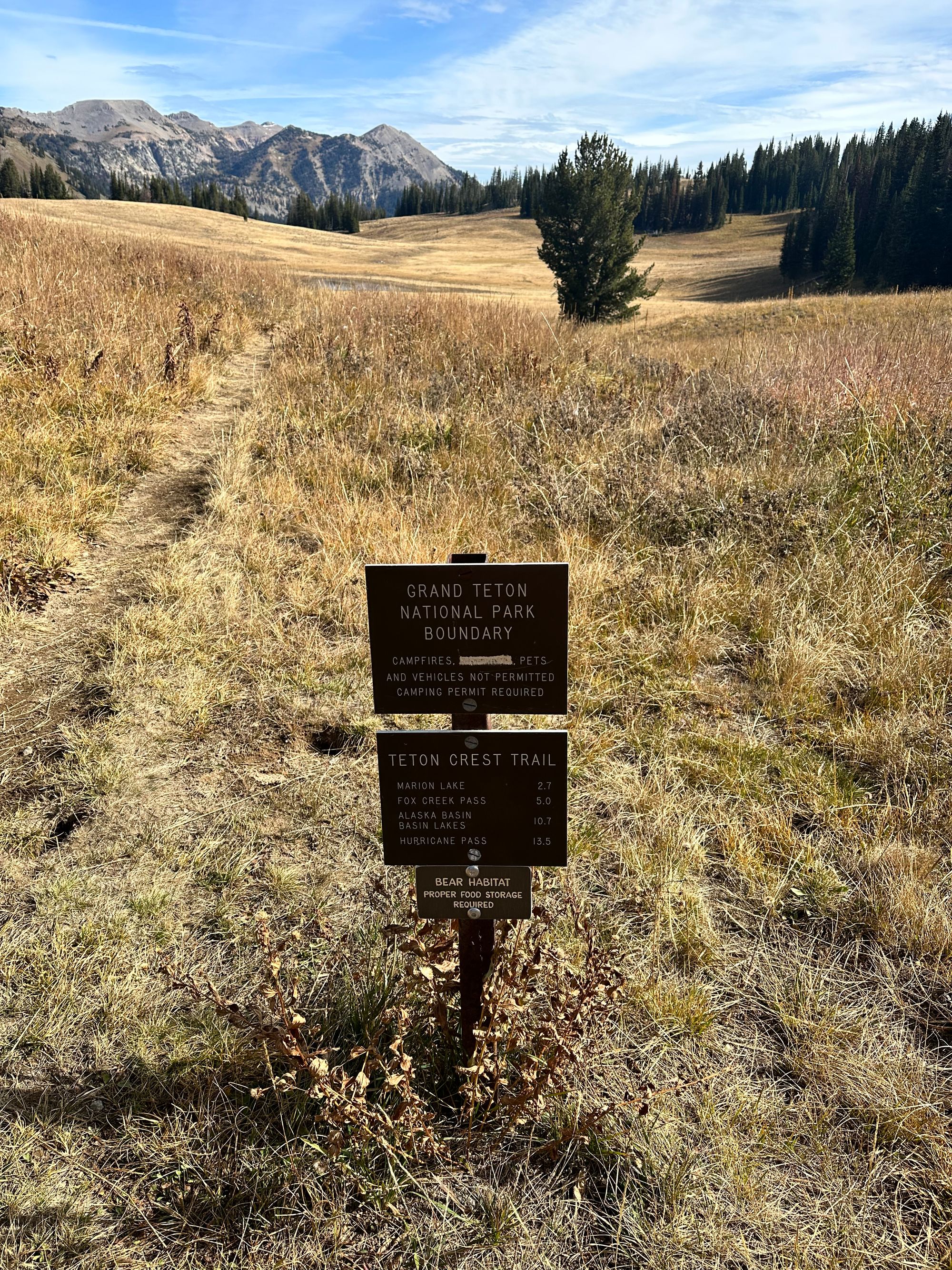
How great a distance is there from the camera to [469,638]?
1.67 meters

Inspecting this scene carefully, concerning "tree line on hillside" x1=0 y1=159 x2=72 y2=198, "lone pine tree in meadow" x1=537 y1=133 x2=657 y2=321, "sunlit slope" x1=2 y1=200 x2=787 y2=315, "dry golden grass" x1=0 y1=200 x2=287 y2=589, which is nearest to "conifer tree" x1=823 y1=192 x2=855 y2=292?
"sunlit slope" x1=2 y1=200 x2=787 y2=315

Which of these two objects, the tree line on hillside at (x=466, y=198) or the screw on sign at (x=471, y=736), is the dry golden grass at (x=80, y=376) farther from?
the tree line on hillside at (x=466, y=198)

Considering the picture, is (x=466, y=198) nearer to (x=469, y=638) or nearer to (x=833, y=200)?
(x=833, y=200)

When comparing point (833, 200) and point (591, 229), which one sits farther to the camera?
point (833, 200)

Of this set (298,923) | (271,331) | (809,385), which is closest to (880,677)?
(298,923)

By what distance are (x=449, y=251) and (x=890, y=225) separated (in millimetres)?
36703

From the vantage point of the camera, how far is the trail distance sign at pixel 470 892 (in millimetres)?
1824

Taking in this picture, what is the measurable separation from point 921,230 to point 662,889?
217 ft

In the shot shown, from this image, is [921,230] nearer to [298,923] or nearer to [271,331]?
[271,331]

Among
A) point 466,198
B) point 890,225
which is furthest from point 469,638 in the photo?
point 466,198

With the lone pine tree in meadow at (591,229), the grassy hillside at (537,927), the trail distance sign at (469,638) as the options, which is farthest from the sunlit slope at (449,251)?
the trail distance sign at (469,638)

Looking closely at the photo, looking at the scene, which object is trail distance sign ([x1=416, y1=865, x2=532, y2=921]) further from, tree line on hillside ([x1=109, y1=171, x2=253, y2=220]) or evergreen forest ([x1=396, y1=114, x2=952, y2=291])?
tree line on hillside ([x1=109, y1=171, x2=253, y2=220])

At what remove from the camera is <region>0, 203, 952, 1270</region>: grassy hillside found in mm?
1788

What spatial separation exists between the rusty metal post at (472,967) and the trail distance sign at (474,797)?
0.43 ft
